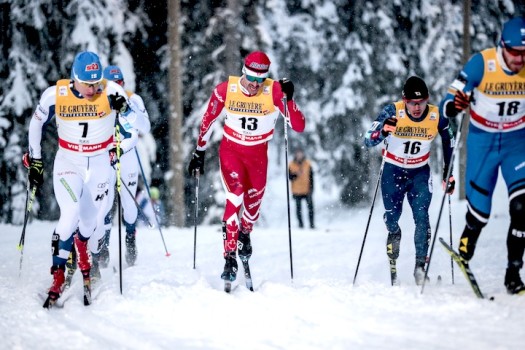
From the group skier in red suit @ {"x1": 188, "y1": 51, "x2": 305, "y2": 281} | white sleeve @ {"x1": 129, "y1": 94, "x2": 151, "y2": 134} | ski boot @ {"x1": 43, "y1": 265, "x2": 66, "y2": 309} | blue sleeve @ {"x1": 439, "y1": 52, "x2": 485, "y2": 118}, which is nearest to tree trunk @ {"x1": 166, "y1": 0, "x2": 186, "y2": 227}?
white sleeve @ {"x1": 129, "y1": 94, "x2": 151, "y2": 134}

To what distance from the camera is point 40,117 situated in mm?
6340

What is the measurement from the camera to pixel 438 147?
27.6 m

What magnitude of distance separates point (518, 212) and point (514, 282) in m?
0.63

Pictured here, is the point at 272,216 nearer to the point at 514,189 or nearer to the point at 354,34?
the point at 354,34

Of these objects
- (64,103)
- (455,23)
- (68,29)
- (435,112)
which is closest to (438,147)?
(455,23)

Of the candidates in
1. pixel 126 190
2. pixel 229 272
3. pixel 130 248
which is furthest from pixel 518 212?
pixel 130 248

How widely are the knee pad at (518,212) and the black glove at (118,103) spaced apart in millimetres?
3851

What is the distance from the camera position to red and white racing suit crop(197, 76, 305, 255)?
6910 millimetres

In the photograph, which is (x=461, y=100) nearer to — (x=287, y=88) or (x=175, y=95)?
(x=287, y=88)

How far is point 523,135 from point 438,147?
22604 millimetres

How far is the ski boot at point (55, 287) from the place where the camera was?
5781mm

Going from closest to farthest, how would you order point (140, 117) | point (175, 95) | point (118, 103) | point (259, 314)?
point (259, 314) < point (118, 103) < point (140, 117) < point (175, 95)

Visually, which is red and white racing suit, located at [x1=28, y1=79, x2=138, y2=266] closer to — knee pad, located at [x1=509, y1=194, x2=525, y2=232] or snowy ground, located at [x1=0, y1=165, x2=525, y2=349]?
snowy ground, located at [x1=0, y1=165, x2=525, y2=349]

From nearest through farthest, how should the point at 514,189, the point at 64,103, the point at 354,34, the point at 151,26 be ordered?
the point at 514,189, the point at 64,103, the point at 151,26, the point at 354,34
